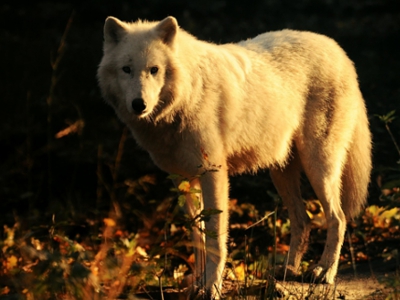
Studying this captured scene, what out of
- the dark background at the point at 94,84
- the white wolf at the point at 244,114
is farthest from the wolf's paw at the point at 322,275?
the dark background at the point at 94,84

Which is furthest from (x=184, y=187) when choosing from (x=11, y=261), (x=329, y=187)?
(x=11, y=261)

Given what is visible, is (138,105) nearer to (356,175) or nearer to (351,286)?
(351,286)

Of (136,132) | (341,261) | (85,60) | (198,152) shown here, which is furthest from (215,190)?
(85,60)

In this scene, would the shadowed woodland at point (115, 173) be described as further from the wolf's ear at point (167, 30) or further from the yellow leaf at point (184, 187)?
the wolf's ear at point (167, 30)

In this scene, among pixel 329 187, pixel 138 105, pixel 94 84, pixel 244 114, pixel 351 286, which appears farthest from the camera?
pixel 94 84

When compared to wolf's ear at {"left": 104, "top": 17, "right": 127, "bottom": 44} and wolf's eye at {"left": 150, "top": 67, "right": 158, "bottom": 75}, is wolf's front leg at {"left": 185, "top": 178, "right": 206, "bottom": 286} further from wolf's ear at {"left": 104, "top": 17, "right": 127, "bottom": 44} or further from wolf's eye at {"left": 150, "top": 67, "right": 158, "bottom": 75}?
wolf's ear at {"left": 104, "top": 17, "right": 127, "bottom": 44}

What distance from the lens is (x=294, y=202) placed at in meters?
5.98

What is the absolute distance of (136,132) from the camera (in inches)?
199

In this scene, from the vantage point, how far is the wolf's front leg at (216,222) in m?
4.78

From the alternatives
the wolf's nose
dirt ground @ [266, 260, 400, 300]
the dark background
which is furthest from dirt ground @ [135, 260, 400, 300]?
the wolf's nose

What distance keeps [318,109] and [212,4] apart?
11.3 meters

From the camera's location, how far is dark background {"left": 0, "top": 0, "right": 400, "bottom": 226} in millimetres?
7914

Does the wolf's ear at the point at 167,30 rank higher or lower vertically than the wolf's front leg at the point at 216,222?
higher

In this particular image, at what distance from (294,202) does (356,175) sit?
1.81ft
